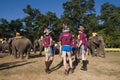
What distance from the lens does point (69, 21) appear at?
82500 mm

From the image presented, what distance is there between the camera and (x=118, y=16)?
79.9 meters

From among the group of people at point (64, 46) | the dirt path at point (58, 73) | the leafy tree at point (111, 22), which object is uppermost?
the leafy tree at point (111, 22)

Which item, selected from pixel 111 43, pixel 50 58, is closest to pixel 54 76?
pixel 50 58

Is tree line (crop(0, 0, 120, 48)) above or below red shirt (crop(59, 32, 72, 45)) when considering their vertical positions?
above

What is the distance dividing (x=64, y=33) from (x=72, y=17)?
69.9 m

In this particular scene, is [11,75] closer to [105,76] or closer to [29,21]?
[105,76]

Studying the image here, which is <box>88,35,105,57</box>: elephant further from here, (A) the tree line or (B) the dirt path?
(A) the tree line

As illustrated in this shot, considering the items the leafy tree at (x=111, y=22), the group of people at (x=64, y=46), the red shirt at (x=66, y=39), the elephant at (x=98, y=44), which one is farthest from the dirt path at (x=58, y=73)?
the leafy tree at (x=111, y=22)

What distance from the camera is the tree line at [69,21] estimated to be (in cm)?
8013

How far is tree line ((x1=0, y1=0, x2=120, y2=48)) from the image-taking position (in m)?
80.1

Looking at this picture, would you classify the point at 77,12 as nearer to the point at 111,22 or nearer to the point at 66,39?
the point at 111,22

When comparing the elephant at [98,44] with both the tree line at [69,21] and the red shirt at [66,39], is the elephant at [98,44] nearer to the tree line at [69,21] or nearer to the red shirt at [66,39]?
the red shirt at [66,39]

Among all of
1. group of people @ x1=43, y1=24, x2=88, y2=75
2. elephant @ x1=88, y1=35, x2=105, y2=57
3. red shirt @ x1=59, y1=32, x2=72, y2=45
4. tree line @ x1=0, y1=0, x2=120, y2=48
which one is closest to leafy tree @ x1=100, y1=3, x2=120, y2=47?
tree line @ x1=0, y1=0, x2=120, y2=48

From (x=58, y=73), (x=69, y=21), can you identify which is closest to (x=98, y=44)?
(x=58, y=73)
